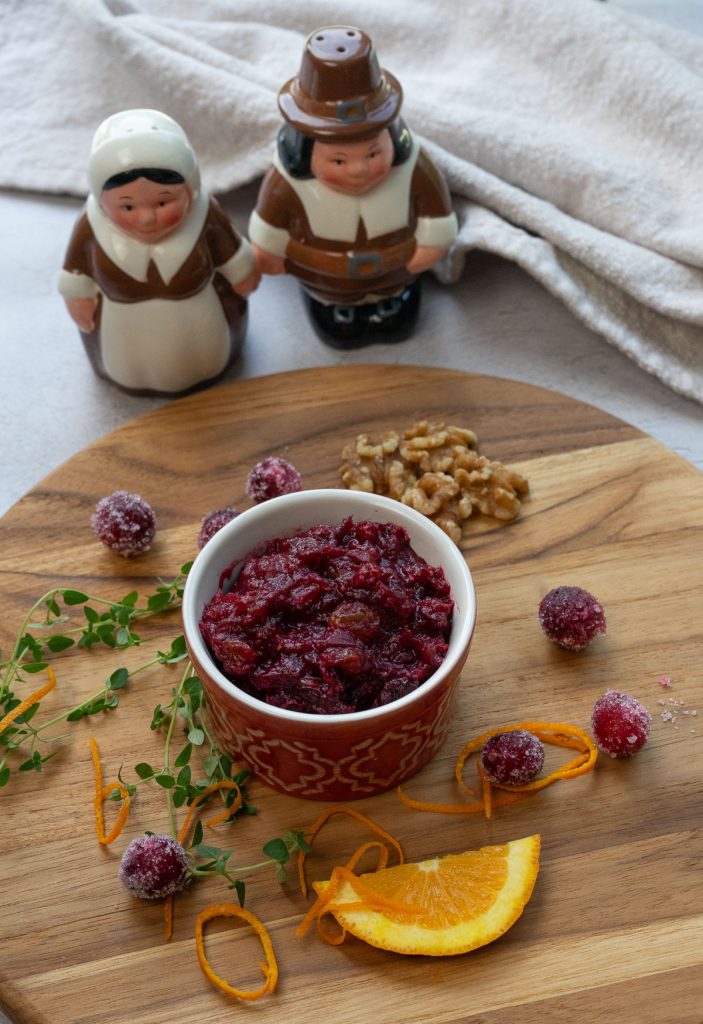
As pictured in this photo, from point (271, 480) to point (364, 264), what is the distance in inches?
19.8

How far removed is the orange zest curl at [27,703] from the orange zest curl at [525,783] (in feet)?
1.77

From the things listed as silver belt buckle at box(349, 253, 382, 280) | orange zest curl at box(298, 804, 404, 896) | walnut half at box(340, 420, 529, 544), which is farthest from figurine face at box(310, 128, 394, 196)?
orange zest curl at box(298, 804, 404, 896)

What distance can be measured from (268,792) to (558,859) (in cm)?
40

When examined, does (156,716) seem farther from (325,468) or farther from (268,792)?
(325,468)

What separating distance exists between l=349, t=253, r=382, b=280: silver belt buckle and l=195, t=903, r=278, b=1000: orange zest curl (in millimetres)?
1194

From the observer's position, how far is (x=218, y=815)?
5.06 feet

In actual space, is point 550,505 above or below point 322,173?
below

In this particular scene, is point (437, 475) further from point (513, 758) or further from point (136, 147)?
point (136, 147)

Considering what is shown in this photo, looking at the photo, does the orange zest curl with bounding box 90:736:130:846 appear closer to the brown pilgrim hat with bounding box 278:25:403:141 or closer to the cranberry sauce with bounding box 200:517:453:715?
the cranberry sauce with bounding box 200:517:453:715

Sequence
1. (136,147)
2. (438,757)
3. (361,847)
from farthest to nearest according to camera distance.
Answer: (136,147) < (438,757) < (361,847)

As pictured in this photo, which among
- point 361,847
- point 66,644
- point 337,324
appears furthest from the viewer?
point 337,324

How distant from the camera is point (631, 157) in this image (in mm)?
2486

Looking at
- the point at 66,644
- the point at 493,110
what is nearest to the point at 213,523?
the point at 66,644

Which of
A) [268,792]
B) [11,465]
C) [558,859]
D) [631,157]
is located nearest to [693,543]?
[558,859]
